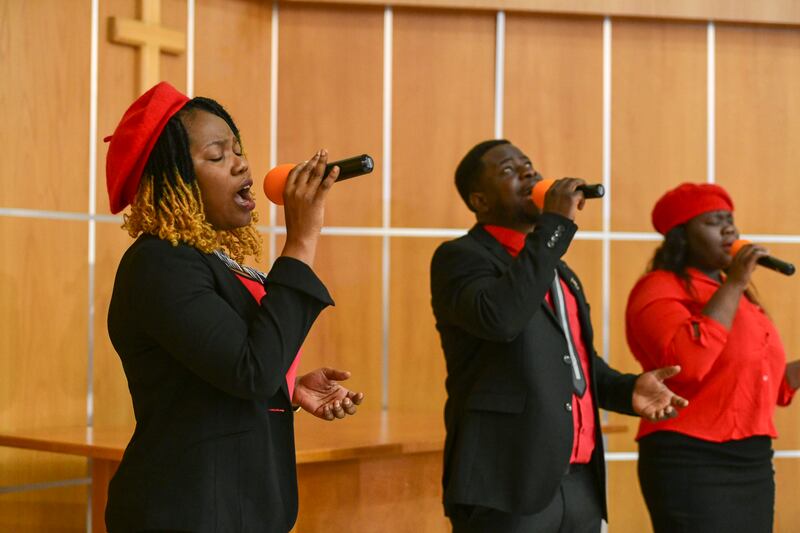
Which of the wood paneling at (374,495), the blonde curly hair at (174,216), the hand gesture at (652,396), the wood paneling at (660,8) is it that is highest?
the wood paneling at (660,8)

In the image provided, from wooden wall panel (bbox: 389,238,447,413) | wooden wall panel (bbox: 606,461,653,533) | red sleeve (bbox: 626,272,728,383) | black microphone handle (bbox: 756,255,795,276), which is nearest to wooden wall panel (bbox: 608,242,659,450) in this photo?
wooden wall panel (bbox: 606,461,653,533)

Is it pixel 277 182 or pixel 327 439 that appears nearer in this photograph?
pixel 277 182

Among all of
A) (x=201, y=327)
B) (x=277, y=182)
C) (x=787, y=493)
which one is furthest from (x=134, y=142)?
(x=787, y=493)

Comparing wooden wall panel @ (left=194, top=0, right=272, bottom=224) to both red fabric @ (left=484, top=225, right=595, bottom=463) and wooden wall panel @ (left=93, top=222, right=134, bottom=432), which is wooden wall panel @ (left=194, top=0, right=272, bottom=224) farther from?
red fabric @ (left=484, top=225, right=595, bottom=463)

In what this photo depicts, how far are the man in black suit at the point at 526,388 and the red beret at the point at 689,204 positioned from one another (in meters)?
0.76

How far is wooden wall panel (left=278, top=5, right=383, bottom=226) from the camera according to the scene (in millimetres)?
4242

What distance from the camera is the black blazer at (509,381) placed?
2.27 meters

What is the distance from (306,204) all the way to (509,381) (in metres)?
0.93

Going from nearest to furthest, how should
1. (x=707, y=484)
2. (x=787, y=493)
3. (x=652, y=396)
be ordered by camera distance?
(x=652, y=396) < (x=707, y=484) < (x=787, y=493)

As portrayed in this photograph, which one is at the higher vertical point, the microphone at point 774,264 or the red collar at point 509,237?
the red collar at point 509,237

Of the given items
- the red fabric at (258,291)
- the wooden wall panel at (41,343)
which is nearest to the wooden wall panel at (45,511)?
the wooden wall panel at (41,343)

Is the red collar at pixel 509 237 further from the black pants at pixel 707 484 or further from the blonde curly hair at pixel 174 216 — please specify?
the blonde curly hair at pixel 174 216

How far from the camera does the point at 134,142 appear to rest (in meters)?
1.64

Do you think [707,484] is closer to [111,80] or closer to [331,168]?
[331,168]
